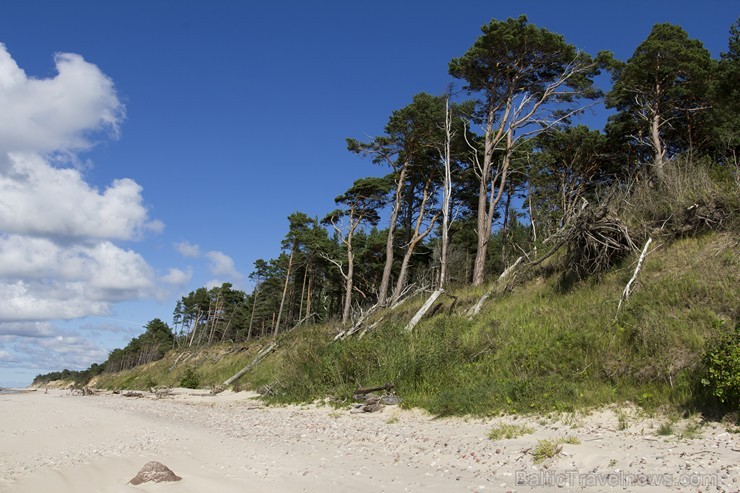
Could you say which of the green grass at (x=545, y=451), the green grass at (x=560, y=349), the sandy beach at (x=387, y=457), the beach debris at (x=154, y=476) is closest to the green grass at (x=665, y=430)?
the sandy beach at (x=387, y=457)

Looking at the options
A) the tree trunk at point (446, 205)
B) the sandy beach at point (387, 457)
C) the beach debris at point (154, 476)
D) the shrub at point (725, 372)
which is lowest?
the sandy beach at point (387, 457)

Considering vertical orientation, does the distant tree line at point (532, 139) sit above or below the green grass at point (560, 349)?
above

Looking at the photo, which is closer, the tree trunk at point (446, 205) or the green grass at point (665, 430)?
the green grass at point (665, 430)

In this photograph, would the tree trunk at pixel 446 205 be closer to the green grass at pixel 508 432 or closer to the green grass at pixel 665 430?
the green grass at pixel 508 432

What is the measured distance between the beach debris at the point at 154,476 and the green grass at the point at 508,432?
14.1 ft

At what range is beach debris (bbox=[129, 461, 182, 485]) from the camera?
203 inches

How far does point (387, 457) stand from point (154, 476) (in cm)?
302

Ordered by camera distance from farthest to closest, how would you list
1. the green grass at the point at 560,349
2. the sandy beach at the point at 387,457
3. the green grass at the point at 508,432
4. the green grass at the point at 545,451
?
the green grass at the point at 560,349 < the green grass at the point at 508,432 < the green grass at the point at 545,451 < the sandy beach at the point at 387,457

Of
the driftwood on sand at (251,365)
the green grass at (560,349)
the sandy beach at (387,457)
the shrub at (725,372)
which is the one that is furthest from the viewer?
the driftwood on sand at (251,365)

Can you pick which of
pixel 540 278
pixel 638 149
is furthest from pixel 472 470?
pixel 638 149

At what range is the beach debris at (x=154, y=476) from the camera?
17.0 ft

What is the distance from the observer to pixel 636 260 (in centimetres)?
1075

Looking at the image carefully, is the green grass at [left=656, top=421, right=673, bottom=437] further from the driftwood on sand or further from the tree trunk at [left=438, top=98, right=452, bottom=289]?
the driftwood on sand

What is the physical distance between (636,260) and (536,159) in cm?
1707
